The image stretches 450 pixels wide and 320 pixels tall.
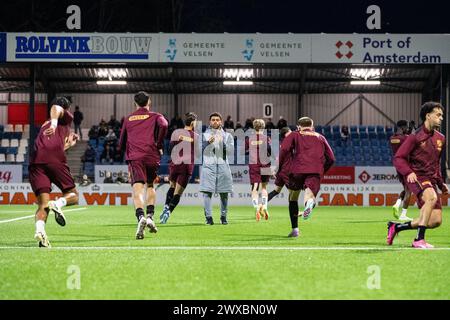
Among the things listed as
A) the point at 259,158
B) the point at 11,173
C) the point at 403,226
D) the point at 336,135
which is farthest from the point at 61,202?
the point at 336,135

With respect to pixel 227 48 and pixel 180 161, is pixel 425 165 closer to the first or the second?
pixel 180 161

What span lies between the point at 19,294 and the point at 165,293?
4.10 feet

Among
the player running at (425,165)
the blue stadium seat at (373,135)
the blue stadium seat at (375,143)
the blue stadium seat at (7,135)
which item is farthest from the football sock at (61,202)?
the blue stadium seat at (373,135)

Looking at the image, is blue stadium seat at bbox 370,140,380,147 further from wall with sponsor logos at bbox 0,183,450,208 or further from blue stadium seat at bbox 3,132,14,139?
blue stadium seat at bbox 3,132,14,139

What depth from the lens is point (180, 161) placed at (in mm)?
16484

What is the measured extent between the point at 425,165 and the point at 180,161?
23.9ft

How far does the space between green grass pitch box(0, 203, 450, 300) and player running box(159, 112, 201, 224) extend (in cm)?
293

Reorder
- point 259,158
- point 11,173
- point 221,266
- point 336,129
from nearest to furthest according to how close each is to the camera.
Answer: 1. point 221,266
2. point 259,158
3. point 11,173
4. point 336,129

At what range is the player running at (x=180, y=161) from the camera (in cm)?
1620

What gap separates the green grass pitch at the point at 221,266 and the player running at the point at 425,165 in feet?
1.58

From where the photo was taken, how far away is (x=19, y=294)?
20.2ft

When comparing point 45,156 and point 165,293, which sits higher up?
point 45,156
